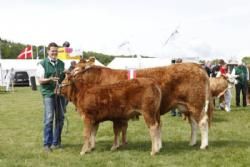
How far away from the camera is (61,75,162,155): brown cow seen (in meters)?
9.05

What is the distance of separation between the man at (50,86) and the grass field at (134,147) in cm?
56

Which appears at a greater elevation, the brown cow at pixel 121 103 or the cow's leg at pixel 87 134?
the brown cow at pixel 121 103

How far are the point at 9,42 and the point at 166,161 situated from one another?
250ft

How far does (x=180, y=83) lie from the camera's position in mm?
9836

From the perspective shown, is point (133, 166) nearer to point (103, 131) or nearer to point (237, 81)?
point (103, 131)

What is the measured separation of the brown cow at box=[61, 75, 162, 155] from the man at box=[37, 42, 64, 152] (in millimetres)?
231

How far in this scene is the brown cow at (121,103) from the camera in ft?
29.7

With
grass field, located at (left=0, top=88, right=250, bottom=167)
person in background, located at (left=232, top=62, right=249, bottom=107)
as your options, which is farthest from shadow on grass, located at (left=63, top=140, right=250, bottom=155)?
person in background, located at (left=232, top=62, right=249, bottom=107)

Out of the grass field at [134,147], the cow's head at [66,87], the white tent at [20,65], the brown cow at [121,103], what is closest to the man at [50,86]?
the cow's head at [66,87]

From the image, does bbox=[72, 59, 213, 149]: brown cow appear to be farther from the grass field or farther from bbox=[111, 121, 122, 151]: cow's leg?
bbox=[111, 121, 122, 151]: cow's leg

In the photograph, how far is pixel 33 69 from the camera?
47.1m

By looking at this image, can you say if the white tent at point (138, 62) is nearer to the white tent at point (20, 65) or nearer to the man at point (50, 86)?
the white tent at point (20, 65)

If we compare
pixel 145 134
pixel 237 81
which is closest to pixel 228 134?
pixel 145 134

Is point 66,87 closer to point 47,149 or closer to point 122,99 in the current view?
point 122,99
